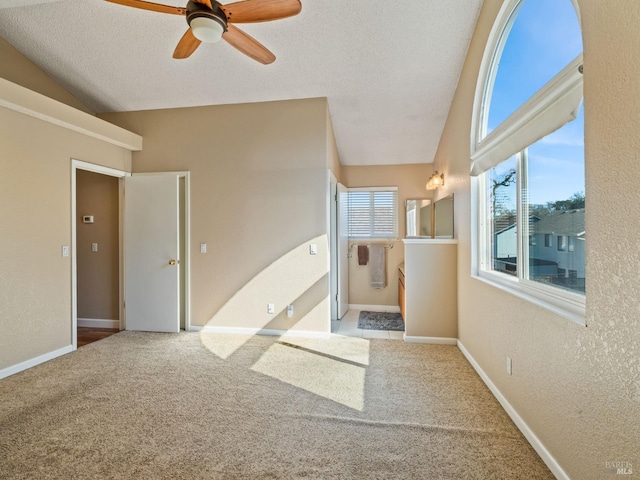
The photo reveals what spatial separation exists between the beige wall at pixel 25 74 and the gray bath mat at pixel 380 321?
4685 mm

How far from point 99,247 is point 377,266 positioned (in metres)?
4.12

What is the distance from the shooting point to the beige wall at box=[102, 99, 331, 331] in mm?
3848

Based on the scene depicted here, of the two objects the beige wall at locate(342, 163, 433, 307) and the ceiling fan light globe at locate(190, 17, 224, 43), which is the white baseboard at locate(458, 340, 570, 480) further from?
the ceiling fan light globe at locate(190, 17, 224, 43)

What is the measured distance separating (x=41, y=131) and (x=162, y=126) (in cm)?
131

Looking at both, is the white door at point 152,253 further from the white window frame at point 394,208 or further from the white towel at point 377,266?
the white towel at point 377,266

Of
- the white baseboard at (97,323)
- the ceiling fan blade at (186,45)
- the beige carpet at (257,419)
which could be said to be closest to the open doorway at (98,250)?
the white baseboard at (97,323)

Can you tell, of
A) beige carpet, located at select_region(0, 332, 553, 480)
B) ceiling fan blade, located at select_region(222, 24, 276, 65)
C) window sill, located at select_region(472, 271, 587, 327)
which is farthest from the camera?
ceiling fan blade, located at select_region(222, 24, 276, 65)

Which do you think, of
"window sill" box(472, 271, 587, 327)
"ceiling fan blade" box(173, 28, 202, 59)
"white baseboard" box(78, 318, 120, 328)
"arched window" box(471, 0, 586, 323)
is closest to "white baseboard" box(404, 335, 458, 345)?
"arched window" box(471, 0, 586, 323)

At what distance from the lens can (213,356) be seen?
3.29 metres

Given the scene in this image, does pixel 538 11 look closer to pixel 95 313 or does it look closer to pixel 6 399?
pixel 6 399

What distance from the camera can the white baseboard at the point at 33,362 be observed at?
283 centimetres

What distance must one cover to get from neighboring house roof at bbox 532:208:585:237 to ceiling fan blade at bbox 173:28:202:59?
252 centimetres

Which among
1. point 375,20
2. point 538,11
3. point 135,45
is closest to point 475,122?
point 538,11

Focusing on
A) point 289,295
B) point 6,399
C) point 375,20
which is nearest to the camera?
point 6,399
